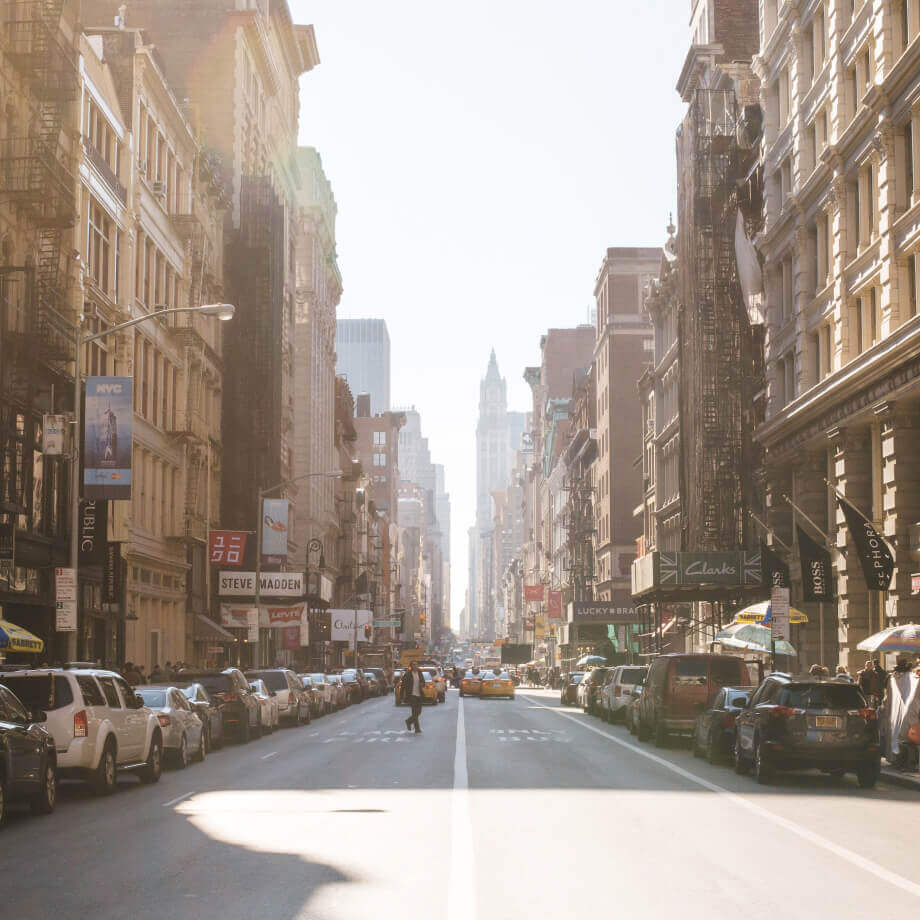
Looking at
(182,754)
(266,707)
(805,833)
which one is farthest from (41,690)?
(266,707)

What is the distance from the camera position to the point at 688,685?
31703 millimetres

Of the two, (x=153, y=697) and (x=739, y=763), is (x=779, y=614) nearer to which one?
(x=739, y=763)

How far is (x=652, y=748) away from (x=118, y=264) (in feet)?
86.0

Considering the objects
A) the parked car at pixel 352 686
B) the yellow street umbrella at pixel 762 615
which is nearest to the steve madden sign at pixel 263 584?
the parked car at pixel 352 686

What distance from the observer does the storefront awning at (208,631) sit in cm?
6150

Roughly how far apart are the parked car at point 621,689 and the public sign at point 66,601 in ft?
62.4

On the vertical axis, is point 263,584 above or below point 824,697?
above

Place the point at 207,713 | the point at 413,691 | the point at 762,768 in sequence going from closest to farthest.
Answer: the point at 762,768 → the point at 207,713 → the point at 413,691

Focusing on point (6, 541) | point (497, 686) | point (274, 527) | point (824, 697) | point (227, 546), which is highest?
point (274, 527)

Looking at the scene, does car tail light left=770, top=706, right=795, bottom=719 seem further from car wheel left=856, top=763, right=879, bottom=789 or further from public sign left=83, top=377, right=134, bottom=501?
public sign left=83, top=377, right=134, bottom=501

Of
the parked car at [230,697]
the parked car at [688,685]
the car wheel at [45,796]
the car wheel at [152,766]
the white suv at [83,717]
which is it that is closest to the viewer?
the car wheel at [45,796]

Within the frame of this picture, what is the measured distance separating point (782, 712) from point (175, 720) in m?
10.8

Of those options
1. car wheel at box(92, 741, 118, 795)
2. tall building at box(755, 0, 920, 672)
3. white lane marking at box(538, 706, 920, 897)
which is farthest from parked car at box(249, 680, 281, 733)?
tall building at box(755, 0, 920, 672)

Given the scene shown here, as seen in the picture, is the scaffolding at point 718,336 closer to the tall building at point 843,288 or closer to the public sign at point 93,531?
the tall building at point 843,288
